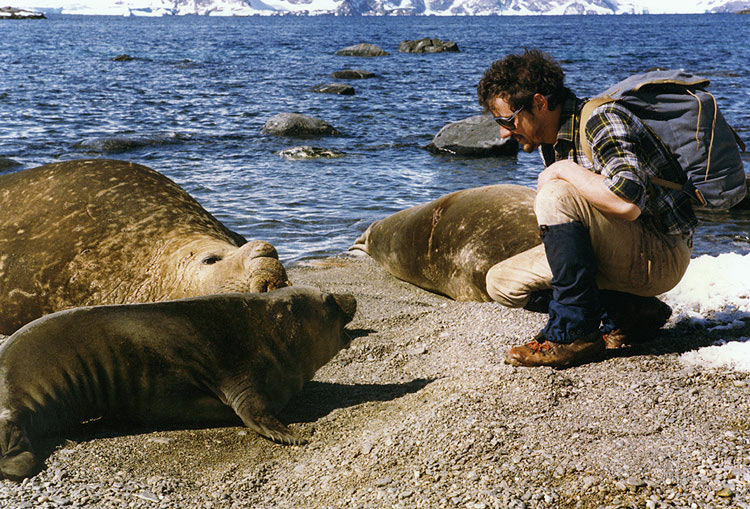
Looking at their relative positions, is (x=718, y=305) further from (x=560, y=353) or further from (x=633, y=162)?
(x=633, y=162)

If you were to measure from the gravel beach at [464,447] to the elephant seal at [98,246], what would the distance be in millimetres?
1320

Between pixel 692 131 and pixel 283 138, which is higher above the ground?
pixel 692 131

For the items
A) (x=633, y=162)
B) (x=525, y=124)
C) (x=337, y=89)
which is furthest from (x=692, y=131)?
(x=337, y=89)

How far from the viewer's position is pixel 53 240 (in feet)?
16.5

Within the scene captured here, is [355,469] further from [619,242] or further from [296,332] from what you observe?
[619,242]

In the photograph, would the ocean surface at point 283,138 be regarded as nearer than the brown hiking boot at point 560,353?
No

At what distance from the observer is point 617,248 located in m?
3.46

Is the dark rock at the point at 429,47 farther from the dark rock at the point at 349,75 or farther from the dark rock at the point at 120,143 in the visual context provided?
the dark rock at the point at 120,143

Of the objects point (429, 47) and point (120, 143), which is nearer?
point (120, 143)

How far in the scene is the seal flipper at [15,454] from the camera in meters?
2.84

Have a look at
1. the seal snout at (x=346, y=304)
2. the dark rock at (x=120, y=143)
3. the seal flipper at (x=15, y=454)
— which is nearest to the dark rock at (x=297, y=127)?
the dark rock at (x=120, y=143)

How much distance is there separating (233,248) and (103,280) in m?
0.86

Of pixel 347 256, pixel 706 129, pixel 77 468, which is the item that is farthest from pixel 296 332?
pixel 347 256

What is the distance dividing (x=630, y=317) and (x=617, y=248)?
576 mm
